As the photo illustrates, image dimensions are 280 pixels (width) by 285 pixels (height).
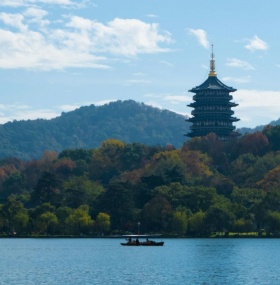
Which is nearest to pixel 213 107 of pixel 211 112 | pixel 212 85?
pixel 211 112

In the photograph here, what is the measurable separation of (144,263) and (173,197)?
44.2 m

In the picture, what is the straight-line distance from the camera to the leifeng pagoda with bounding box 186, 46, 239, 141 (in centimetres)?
17962

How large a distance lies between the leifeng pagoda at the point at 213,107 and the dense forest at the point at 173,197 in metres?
4.22

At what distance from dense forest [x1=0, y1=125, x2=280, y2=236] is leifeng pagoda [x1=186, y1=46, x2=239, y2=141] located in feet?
13.8

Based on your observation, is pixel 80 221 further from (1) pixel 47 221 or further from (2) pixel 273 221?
(2) pixel 273 221

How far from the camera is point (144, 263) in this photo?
287 feet

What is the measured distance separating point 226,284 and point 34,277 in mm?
15173

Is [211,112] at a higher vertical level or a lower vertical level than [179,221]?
higher

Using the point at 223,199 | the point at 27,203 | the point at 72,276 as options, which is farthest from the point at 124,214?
the point at 72,276

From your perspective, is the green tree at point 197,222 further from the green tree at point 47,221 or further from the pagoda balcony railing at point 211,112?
the pagoda balcony railing at point 211,112

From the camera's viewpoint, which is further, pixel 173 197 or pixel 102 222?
pixel 173 197

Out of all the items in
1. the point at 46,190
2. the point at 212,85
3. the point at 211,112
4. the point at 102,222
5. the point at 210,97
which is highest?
the point at 212,85

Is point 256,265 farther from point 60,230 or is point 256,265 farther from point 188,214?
point 60,230

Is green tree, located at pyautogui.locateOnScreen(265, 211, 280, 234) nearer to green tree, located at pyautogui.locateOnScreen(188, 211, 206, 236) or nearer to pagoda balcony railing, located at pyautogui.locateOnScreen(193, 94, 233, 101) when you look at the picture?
green tree, located at pyautogui.locateOnScreen(188, 211, 206, 236)
